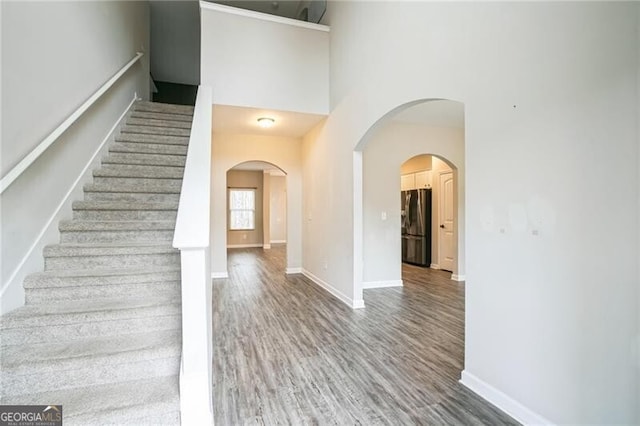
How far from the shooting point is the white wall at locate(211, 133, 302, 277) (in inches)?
240


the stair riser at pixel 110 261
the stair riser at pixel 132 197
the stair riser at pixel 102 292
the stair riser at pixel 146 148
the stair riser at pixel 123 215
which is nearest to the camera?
the stair riser at pixel 102 292

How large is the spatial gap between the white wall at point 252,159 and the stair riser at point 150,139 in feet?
6.11

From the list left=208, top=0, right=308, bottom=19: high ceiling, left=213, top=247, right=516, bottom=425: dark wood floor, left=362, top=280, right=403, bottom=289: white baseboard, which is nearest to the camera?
left=213, top=247, right=516, bottom=425: dark wood floor

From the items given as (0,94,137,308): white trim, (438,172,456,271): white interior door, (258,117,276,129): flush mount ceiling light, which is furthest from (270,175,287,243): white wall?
(0,94,137,308): white trim

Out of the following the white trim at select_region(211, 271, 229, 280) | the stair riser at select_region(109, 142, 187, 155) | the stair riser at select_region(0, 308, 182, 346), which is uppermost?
the stair riser at select_region(109, 142, 187, 155)

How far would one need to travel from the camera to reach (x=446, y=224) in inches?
261

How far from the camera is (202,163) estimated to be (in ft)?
7.74

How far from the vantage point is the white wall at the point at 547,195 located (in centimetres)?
147

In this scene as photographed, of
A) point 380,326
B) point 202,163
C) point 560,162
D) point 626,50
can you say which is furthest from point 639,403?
point 202,163

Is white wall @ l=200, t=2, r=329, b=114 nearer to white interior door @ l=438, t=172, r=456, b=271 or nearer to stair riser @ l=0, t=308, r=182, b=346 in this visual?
white interior door @ l=438, t=172, r=456, b=271

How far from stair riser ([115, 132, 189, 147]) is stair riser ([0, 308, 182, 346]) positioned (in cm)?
257

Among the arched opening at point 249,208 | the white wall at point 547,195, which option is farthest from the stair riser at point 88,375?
the arched opening at point 249,208

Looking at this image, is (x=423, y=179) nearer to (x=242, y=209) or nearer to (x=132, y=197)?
(x=132, y=197)

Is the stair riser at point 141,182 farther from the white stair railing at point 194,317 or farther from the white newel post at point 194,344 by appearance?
the white newel post at point 194,344
